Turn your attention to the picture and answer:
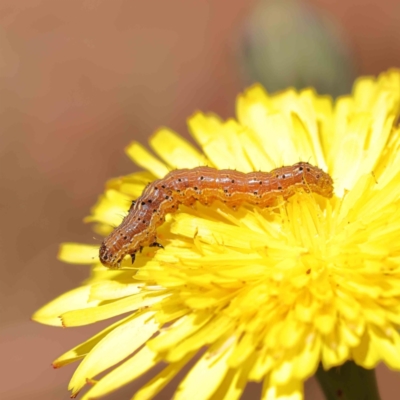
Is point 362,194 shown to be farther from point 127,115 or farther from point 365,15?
point 365,15

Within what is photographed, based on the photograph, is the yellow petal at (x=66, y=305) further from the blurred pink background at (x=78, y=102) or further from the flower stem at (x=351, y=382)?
the blurred pink background at (x=78, y=102)

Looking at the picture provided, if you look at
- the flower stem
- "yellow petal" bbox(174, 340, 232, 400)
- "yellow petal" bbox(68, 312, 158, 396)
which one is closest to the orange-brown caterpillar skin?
"yellow petal" bbox(68, 312, 158, 396)

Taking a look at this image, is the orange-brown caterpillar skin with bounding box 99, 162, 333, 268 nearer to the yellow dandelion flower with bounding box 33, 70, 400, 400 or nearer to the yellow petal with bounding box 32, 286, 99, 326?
the yellow dandelion flower with bounding box 33, 70, 400, 400

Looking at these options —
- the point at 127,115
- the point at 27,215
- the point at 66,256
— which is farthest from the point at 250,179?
the point at 127,115

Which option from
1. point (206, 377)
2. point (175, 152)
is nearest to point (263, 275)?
point (206, 377)

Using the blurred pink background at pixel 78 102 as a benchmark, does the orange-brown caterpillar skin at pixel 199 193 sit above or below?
below

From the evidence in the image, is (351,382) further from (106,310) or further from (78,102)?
(78,102)

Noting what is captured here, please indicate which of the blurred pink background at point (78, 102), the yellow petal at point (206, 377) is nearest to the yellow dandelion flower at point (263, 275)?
the yellow petal at point (206, 377)
